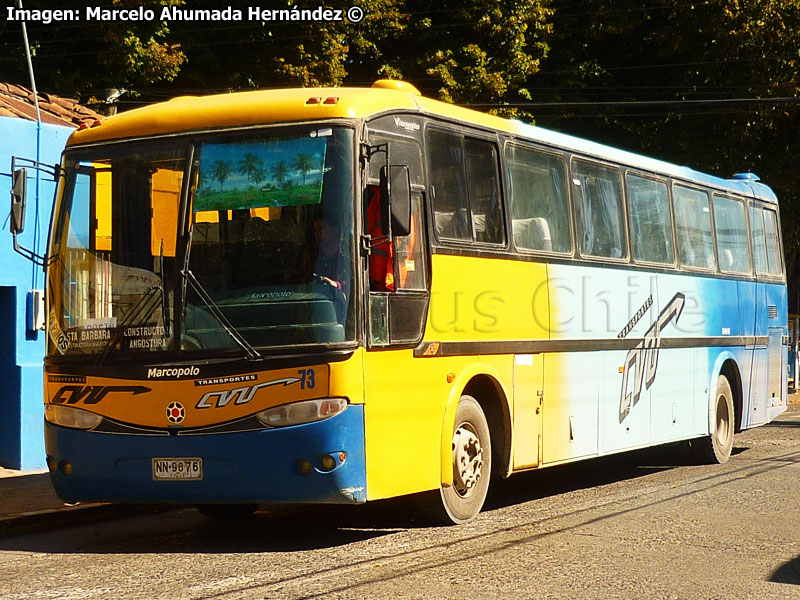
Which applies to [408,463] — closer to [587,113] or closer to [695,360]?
[695,360]

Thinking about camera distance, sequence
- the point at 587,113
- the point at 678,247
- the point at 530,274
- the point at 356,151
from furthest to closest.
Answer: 1. the point at 587,113
2. the point at 678,247
3. the point at 530,274
4. the point at 356,151

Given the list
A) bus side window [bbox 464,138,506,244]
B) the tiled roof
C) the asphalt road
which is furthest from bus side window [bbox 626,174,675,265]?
the tiled roof

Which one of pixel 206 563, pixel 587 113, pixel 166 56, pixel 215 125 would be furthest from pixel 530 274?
pixel 587 113

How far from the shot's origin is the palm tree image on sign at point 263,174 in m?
8.95

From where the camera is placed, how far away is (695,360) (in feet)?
50.0

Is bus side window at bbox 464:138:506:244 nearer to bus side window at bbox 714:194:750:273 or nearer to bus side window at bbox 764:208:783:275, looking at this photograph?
bus side window at bbox 714:194:750:273

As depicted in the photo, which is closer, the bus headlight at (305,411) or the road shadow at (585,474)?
the bus headlight at (305,411)

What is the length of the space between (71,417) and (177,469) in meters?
1.02

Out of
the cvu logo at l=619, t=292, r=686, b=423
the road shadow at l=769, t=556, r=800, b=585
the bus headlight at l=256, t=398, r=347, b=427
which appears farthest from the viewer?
the cvu logo at l=619, t=292, r=686, b=423

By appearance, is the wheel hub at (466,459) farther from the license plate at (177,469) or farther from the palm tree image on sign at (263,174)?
the palm tree image on sign at (263,174)

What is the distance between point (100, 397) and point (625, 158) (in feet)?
22.2

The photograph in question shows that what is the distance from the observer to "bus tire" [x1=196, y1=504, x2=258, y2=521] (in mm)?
10875

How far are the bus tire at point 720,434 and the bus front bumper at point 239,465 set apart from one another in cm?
796

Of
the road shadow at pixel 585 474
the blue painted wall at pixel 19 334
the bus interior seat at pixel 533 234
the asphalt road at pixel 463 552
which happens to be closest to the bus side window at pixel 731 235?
the road shadow at pixel 585 474
